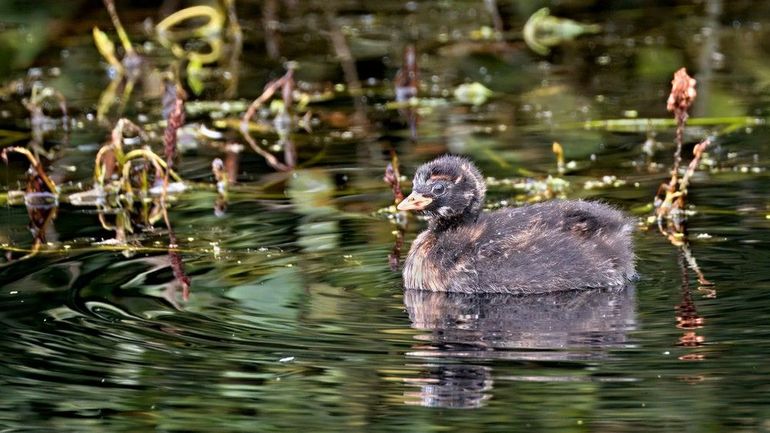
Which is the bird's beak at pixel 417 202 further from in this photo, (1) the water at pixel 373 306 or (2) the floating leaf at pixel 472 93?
(2) the floating leaf at pixel 472 93

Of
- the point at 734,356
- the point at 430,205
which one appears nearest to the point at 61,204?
the point at 430,205

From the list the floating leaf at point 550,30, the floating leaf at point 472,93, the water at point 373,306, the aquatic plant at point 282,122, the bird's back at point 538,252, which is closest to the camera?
the water at point 373,306

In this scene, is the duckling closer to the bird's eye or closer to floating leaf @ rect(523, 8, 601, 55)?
the bird's eye

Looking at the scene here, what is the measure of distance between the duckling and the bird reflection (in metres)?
0.07

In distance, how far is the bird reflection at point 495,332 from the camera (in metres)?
6.06

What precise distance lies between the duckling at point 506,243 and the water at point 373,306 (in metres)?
0.13

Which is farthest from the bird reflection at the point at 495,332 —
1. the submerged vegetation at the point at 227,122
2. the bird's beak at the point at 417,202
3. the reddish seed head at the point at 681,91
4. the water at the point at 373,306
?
the reddish seed head at the point at 681,91

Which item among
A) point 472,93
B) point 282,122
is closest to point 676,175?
point 282,122

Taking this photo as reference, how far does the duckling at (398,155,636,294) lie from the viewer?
7641 millimetres

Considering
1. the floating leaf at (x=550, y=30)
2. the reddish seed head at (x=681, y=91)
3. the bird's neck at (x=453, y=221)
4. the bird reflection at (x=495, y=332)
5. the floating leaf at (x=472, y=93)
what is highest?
the reddish seed head at (x=681, y=91)

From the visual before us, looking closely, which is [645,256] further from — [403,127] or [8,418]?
[403,127]

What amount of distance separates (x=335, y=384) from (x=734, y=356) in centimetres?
161

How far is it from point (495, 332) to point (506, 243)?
1042 mm

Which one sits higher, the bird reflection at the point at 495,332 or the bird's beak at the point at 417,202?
the bird's beak at the point at 417,202
